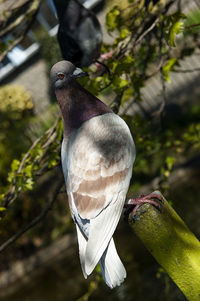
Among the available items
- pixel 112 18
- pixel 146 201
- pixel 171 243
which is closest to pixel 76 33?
pixel 112 18

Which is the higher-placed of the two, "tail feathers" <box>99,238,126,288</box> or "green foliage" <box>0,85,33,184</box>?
"tail feathers" <box>99,238,126,288</box>

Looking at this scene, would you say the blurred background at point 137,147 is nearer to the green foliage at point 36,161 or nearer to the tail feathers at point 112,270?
the green foliage at point 36,161

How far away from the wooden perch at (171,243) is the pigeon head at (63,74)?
1.97ft

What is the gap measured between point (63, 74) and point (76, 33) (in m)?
0.89

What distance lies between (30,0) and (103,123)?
1.39m

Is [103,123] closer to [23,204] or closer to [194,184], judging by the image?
[194,184]

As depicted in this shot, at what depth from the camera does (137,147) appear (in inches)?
125

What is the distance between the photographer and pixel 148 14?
9.04 ft

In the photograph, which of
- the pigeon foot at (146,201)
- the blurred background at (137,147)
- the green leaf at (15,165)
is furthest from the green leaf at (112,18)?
the pigeon foot at (146,201)

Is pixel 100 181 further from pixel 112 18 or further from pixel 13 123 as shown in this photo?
pixel 13 123

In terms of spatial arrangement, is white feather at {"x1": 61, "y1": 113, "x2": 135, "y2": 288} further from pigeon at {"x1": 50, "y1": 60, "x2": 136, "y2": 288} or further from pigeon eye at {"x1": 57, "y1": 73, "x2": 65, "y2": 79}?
pigeon eye at {"x1": 57, "y1": 73, "x2": 65, "y2": 79}

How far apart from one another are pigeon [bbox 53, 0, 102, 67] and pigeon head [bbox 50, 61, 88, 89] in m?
0.82

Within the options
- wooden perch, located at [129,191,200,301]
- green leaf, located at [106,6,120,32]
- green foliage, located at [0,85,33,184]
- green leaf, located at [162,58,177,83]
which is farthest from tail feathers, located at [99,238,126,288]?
green foliage, located at [0,85,33,184]

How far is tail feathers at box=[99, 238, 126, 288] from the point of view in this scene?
157 cm
